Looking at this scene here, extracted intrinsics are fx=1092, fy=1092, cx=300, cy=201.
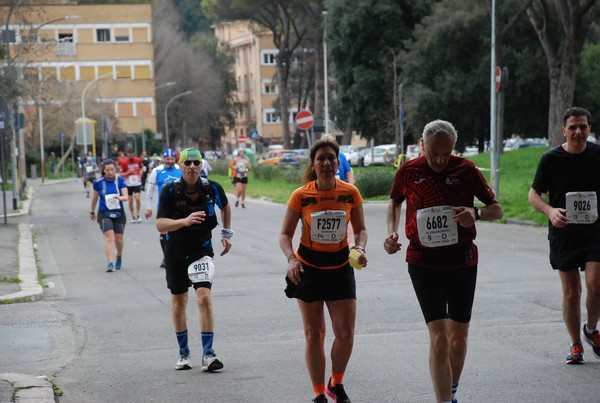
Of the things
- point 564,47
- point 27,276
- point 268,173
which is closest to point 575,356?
point 27,276

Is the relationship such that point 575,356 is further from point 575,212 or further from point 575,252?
point 575,212

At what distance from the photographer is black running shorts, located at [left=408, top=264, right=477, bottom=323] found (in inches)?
250

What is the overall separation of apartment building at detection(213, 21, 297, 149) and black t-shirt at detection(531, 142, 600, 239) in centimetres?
10909

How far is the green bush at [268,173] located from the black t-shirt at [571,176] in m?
42.7

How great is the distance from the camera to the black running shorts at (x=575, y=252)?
26.5 ft

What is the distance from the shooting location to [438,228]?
20.8 feet

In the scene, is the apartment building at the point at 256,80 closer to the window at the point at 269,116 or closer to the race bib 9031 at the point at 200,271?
the window at the point at 269,116

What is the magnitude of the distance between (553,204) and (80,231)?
1906 cm

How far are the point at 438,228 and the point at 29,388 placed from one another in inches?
126

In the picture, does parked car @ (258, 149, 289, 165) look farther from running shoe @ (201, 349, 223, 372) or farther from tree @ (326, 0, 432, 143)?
running shoe @ (201, 349, 223, 372)

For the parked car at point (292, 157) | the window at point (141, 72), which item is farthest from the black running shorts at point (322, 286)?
the window at point (141, 72)

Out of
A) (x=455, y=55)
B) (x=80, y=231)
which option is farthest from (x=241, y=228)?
(x=455, y=55)

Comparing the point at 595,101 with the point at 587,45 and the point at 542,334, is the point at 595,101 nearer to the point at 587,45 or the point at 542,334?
the point at 587,45

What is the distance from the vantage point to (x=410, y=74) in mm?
52750
